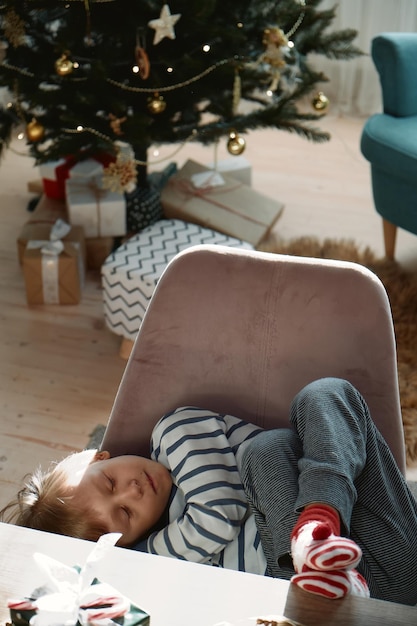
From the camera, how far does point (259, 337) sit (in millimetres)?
1283

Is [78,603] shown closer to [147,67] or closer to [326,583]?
[326,583]

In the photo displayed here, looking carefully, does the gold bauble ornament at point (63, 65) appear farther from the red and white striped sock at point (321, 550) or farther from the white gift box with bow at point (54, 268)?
the red and white striped sock at point (321, 550)

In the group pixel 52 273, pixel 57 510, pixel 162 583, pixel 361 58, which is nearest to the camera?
pixel 162 583

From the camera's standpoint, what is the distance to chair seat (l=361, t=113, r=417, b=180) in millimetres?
2346

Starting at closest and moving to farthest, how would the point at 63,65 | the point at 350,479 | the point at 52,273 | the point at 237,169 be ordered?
the point at 350,479 → the point at 63,65 → the point at 52,273 → the point at 237,169

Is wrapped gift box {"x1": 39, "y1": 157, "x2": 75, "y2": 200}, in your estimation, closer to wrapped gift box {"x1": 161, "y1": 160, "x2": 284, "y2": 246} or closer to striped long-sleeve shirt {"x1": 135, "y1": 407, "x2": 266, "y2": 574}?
wrapped gift box {"x1": 161, "y1": 160, "x2": 284, "y2": 246}

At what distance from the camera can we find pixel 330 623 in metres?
0.79

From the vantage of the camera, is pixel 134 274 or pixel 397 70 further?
pixel 397 70

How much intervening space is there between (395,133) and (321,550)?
1801mm

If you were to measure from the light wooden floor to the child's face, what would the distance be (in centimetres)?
62

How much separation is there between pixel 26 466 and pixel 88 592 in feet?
3.98

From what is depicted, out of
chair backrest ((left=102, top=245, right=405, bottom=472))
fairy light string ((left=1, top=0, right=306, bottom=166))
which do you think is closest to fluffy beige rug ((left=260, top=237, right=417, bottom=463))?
fairy light string ((left=1, top=0, right=306, bottom=166))

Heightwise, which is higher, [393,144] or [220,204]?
[393,144]

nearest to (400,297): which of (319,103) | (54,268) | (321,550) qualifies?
(319,103)
